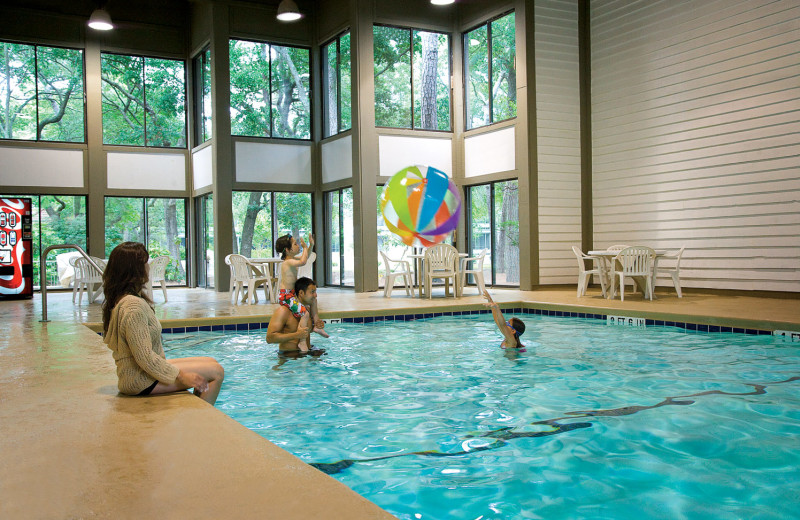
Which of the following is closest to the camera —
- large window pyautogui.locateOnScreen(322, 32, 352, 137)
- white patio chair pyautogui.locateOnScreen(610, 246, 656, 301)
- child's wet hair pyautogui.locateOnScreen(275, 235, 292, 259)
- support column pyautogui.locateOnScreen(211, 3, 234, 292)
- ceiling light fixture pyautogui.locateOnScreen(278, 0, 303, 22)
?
child's wet hair pyautogui.locateOnScreen(275, 235, 292, 259)

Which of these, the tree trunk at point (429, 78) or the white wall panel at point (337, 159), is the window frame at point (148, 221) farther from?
the tree trunk at point (429, 78)

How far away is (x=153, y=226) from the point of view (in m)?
15.7

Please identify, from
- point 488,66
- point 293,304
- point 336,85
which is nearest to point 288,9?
point 336,85

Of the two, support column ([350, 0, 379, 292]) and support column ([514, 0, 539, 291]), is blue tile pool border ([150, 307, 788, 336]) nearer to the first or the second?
support column ([514, 0, 539, 291])

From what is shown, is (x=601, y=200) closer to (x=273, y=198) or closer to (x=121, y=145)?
(x=273, y=198)

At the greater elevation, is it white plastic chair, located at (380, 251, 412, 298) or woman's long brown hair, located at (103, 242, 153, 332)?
woman's long brown hair, located at (103, 242, 153, 332)

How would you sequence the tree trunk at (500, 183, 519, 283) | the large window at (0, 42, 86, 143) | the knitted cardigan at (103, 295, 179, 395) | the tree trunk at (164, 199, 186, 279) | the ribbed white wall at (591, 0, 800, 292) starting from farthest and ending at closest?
the tree trunk at (164, 199, 186, 279) < the large window at (0, 42, 86, 143) < the tree trunk at (500, 183, 519, 283) < the ribbed white wall at (591, 0, 800, 292) < the knitted cardigan at (103, 295, 179, 395)

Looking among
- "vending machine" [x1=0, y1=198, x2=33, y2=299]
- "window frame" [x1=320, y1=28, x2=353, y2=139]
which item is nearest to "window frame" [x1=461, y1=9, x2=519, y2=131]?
"window frame" [x1=320, y1=28, x2=353, y2=139]

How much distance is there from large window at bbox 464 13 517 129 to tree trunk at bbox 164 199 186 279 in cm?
740

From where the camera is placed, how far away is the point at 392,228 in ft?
32.2

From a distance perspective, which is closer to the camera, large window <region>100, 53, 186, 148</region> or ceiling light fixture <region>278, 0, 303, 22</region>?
ceiling light fixture <region>278, 0, 303, 22</region>

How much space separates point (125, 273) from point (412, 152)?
11.1 meters

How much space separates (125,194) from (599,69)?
10681 mm

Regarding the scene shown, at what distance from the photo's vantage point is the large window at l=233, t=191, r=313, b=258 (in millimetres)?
14531
